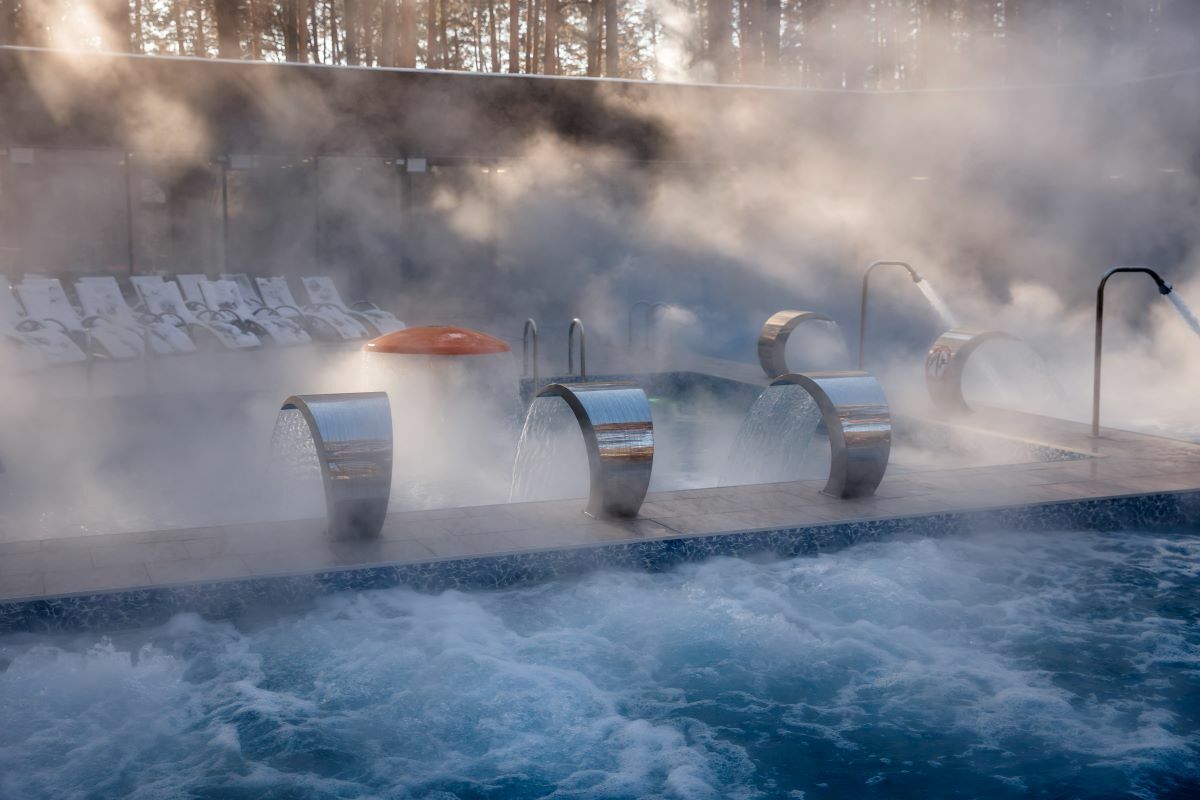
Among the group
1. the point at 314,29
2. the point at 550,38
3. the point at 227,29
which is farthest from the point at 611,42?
the point at 314,29

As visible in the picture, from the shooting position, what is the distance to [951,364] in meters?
8.70

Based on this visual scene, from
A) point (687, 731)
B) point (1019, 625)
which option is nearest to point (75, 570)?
point (687, 731)

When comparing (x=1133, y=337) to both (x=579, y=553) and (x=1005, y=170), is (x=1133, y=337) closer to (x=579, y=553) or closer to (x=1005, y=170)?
(x=1005, y=170)

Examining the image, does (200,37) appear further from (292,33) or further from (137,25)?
(292,33)

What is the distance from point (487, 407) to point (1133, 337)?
9.90 m

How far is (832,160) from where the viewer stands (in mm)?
16609

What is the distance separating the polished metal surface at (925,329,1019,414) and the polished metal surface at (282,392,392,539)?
5209 mm

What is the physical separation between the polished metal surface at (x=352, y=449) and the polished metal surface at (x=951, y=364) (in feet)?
17.1

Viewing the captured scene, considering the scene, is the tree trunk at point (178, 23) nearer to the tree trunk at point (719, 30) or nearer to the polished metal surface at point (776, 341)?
the tree trunk at point (719, 30)

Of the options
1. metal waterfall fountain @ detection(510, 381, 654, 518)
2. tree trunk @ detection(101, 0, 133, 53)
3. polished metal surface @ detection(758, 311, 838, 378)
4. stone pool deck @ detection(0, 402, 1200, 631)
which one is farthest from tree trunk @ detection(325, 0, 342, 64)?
metal waterfall fountain @ detection(510, 381, 654, 518)

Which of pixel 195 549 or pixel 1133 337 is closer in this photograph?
pixel 195 549

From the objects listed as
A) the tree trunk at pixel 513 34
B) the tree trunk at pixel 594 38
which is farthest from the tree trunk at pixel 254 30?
the tree trunk at pixel 594 38

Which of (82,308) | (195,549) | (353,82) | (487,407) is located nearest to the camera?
(195,549)

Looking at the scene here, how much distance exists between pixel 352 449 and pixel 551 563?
3.31 ft
